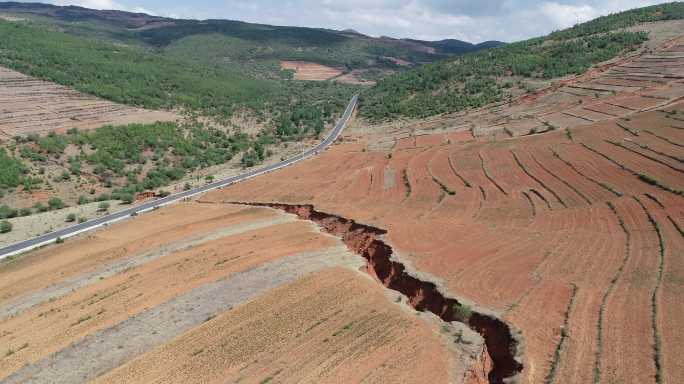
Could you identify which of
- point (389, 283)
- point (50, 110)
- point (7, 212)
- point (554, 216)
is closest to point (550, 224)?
point (554, 216)

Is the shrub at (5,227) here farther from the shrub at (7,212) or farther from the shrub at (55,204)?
the shrub at (55,204)

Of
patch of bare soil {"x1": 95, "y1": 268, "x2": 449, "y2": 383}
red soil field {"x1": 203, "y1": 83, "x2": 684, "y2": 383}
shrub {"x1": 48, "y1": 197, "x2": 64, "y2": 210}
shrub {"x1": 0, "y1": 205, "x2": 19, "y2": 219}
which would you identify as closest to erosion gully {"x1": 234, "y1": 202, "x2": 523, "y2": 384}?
red soil field {"x1": 203, "y1": 83, "x2": 684, "y2": 383}

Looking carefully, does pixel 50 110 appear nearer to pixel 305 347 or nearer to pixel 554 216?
pixel 554 216

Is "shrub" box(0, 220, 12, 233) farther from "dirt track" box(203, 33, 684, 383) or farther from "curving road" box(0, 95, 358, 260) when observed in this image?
"dirt track" box(203, 33, 684, 383)

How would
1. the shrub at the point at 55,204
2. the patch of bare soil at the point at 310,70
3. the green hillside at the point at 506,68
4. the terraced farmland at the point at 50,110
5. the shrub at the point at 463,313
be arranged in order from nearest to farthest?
1. the shrub at the point at 463,313
2. the shrub at the point at 55,204
3. the terraced farmland at the point at 50,110
4. the green hillside at the point at 506,68
5. the patch of bare soil at the point at 310,70

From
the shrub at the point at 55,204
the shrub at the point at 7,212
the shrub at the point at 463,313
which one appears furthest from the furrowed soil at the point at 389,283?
the shrub at the point at 7,212
